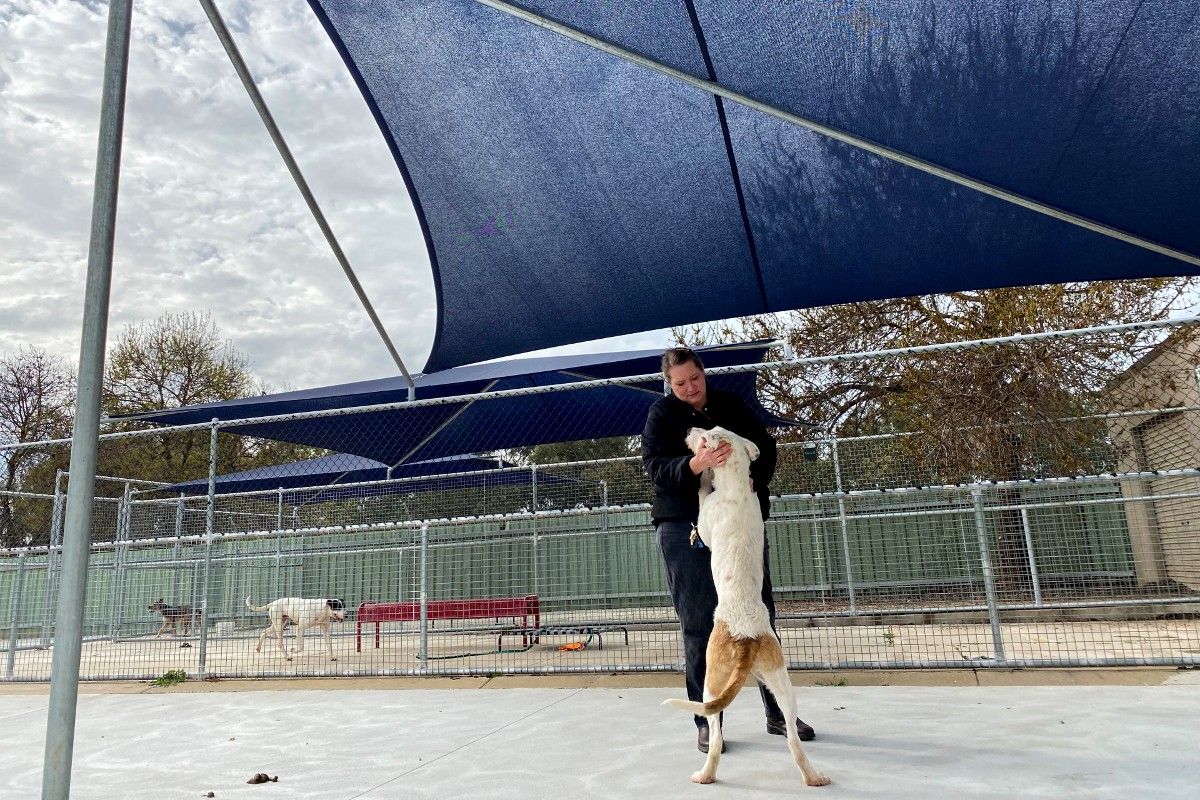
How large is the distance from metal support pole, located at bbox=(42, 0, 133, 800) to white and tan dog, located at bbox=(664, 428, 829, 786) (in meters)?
1.45

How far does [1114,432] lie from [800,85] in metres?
6.70

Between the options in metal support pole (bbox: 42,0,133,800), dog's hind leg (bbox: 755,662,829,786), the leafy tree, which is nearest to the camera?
metal support pole (bbox: 42,0,133,800)

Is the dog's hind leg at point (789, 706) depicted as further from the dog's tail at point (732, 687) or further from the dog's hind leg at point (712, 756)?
the dog's hind leg at point (712, 756)

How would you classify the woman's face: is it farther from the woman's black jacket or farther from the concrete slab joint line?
the concrete slab joint line

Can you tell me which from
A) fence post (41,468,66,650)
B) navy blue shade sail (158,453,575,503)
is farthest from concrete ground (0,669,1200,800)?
navy blue shade sail (158,453,575,503)

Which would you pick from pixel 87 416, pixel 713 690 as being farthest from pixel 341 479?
pixel 87 416

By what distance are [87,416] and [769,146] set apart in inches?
122

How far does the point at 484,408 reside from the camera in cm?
804

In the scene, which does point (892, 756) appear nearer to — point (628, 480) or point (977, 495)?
point (977, 495)

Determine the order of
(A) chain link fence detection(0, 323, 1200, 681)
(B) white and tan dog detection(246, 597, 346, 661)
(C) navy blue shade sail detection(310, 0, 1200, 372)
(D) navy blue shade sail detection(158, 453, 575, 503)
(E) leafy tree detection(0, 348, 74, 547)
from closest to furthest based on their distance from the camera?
(C) navy blue shade sail detection(310, 0, 1200, 372) < (A) chain link fence detection(0, 323, 1200, 681) < (B) white and tan dog detection(246, 597, 346, 661) < (D) navy blue shade sail detection(158, 453, 575, 503) < (E) leafy tree detection(0, 348, 74, 547)

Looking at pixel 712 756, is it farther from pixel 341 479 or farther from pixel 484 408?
→ pixel 341 479

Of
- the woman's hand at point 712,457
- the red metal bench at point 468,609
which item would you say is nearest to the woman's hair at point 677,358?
the woman's hand at point 712,457

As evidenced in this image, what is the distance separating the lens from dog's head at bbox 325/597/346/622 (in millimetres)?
6770

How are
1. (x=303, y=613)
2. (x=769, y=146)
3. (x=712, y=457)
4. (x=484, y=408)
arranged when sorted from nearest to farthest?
(x=712, y=457), (x=769, y=146), (x=303, y=613), (x=484, y=408)
